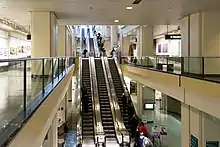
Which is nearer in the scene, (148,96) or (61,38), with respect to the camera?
(61,38)

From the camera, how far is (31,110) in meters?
4.84

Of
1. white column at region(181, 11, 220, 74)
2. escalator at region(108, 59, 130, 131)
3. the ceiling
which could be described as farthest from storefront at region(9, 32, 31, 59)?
white column at region(181, 11, 220, 74)

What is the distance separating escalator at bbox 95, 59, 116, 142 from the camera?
56.3 feet

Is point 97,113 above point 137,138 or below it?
above

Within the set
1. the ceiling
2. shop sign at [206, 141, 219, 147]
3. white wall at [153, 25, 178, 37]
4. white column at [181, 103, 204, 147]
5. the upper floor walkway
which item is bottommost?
shop sign at [206, 141, 219, 147]

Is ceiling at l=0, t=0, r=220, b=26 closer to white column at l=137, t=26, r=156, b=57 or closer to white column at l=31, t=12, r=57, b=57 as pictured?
white column at l=31, t=12, r=57, b=57

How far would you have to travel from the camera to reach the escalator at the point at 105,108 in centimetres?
1717

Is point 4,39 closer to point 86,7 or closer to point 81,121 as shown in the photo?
point 81,121

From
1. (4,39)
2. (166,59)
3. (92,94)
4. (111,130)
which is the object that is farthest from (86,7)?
(4,39)

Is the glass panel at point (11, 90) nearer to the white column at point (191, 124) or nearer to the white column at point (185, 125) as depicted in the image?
the white column at point (191, 124)

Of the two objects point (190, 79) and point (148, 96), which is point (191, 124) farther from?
point (148, 96)

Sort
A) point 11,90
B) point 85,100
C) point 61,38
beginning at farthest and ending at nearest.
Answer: point 61,38
point 85,100
point 11,90

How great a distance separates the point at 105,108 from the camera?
19.5 m

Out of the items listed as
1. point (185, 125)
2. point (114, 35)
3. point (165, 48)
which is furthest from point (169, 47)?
point (114, 35)
